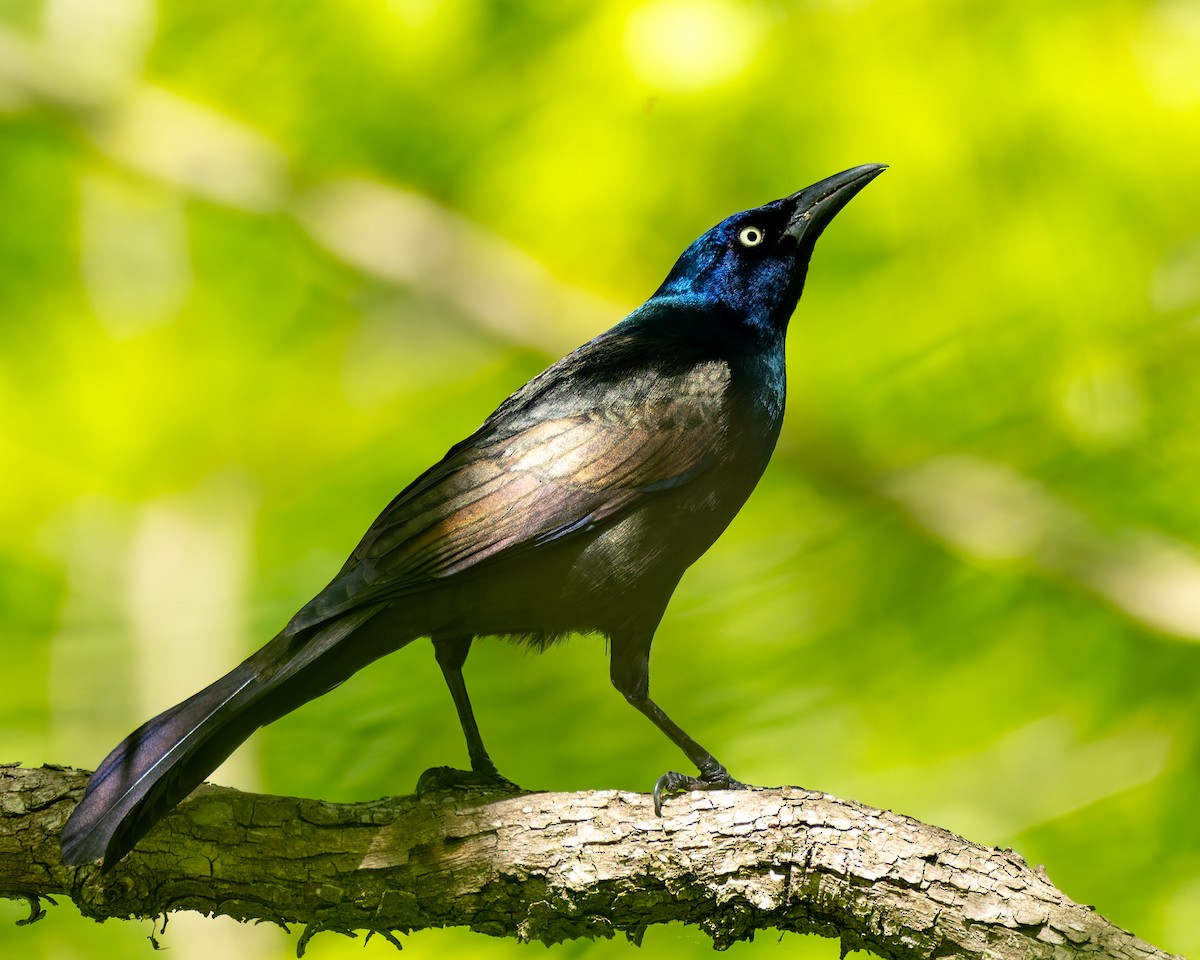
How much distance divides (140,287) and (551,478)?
8.34ft

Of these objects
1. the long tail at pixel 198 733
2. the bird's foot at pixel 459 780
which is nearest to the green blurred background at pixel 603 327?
the bird's foot at pixel 459 780

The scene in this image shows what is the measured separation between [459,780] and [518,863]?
1.71 feet

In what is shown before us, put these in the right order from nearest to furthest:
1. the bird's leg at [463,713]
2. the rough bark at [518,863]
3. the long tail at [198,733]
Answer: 1. the long tail at [198,733]
2. the rough bark at [518,863]
3. the bird's leg at [463,713]

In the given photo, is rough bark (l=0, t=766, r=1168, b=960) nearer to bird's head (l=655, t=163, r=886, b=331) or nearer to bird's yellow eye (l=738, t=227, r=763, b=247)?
bird's head (l=655, t=163, r=886, b=331)

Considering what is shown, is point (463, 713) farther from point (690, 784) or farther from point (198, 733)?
point (198, 733)

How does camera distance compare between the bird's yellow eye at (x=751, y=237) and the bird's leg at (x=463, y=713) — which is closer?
the bird's leg at (x=463, y=713)

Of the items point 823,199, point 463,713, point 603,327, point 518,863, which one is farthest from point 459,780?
point 823,199

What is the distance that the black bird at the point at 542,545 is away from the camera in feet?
9.93

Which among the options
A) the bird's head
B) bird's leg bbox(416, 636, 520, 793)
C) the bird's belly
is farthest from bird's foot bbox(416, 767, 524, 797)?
the bird's head

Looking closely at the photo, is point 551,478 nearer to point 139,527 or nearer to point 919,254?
point 919,254

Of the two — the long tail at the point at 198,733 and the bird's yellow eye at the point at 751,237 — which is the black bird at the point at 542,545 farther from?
the bird's yellow eye at the point at 751,237

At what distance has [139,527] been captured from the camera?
484 cm

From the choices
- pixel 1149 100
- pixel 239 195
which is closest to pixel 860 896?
pixel 1149 100

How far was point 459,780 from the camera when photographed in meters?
3.51
